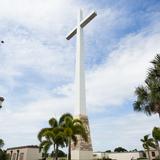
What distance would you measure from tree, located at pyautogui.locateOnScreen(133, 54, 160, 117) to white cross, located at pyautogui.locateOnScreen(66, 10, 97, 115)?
9.37m

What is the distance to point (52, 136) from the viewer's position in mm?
32250

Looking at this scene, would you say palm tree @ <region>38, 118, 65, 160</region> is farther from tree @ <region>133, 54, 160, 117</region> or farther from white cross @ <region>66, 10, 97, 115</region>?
tree @ <region>133, 54, 160, 117</region>

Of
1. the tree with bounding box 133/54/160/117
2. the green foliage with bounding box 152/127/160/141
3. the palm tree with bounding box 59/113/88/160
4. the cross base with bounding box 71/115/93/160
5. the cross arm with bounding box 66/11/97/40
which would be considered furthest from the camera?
the green foliage with bounding box 152/127/160/141

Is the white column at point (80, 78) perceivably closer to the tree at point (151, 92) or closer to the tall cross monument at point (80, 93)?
the tall cross monument at point (80, 93)

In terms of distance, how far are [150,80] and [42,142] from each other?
815 inches

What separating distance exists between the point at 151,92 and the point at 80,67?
1938 centimetres

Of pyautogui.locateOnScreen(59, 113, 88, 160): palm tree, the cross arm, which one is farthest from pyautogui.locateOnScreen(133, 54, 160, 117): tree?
the cross arm

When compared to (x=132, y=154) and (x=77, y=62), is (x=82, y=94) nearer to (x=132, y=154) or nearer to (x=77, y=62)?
(x=77, y=62)

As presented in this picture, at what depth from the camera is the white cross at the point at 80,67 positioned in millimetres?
36156

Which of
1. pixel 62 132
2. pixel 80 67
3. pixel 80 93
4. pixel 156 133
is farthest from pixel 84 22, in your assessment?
pixel 156 133

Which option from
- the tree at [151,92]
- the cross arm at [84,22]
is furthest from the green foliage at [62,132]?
the cross arm at [84,22]

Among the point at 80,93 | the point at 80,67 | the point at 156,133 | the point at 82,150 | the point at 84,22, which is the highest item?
the point at 84,22

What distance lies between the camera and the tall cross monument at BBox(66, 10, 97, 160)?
112 feet

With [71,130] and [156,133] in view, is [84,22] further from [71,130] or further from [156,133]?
[156,133]
